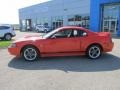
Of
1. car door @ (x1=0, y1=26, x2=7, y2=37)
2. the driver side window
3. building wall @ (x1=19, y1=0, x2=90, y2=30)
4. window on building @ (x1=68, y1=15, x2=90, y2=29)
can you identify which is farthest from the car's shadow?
building wall @ (x1=19, y1=0, x2=90, y2=30)

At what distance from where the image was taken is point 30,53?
344 inches

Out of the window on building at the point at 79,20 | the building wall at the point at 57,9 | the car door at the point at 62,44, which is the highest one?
the building wall at the point at 57,9

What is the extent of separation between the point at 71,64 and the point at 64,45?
44.4 inches

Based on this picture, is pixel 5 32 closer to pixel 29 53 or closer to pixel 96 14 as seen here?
pixel 29 53

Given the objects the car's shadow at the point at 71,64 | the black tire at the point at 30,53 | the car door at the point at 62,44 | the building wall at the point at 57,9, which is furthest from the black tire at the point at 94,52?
the building wall at the point at 57,9

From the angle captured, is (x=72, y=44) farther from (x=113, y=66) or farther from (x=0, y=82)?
(x=0, y=82)

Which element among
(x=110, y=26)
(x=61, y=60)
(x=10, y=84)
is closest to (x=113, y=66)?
(x=61, y=60)

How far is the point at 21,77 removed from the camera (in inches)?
248

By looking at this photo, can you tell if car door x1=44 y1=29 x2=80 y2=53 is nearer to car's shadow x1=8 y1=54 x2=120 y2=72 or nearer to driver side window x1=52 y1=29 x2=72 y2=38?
driver side window x1=52 y1=29 x2=72 y2=38

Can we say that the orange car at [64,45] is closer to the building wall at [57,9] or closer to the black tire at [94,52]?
the black tire at [94,52]

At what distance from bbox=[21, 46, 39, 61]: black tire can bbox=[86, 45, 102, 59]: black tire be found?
2.43 m

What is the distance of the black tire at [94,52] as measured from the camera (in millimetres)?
8906

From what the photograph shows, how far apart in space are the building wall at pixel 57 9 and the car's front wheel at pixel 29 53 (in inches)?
1091

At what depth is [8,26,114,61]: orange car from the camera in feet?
28.3
